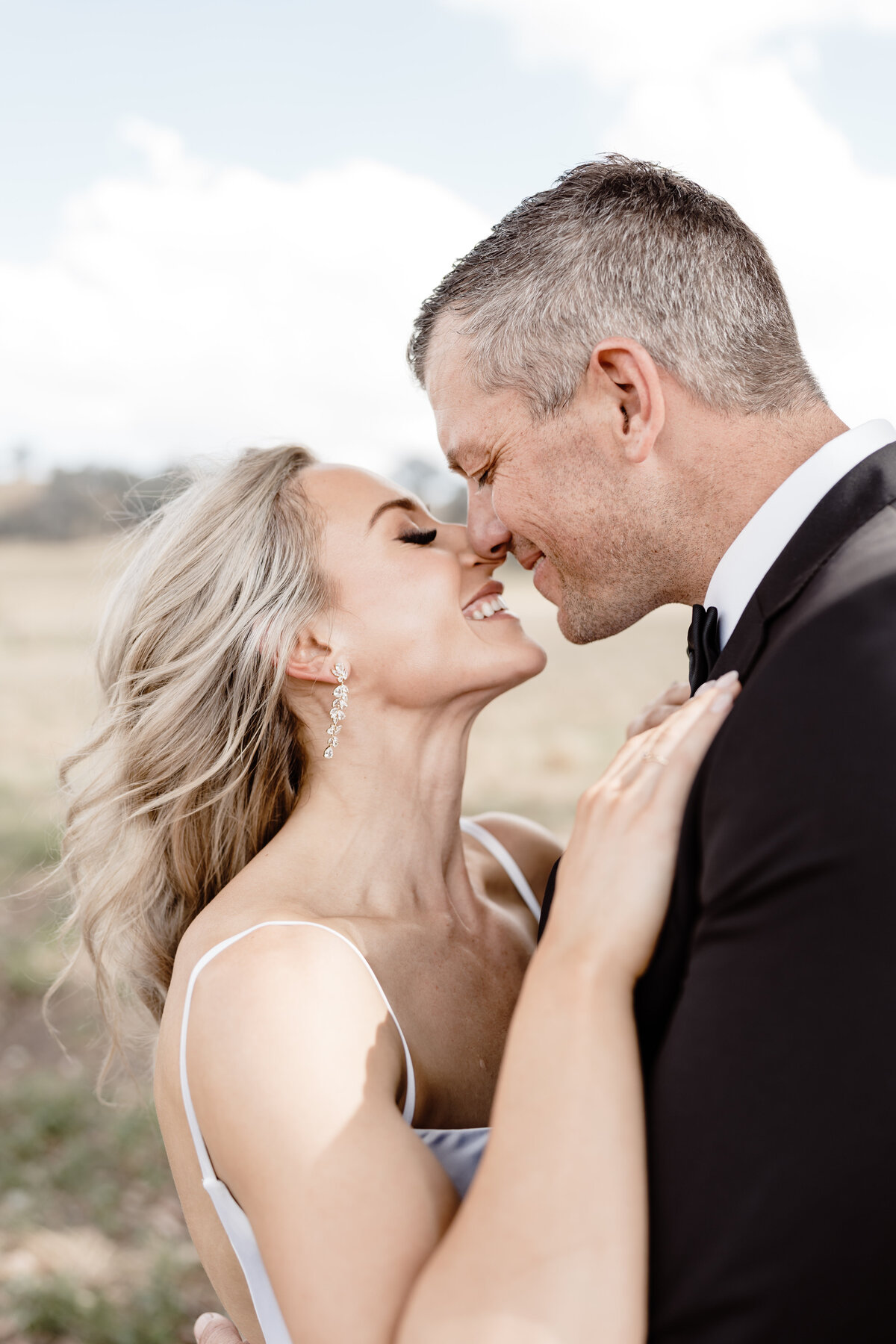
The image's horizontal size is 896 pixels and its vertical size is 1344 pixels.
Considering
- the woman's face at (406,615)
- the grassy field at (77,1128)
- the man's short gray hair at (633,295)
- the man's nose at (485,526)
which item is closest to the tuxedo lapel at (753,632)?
the man's short gray hair at (633,295)

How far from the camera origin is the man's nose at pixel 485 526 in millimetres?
2779

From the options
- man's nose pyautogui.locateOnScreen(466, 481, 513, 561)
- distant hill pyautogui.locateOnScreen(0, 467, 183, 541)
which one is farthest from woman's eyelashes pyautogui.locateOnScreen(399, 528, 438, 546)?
distant hill pyautogui.locateOnScreen(0, 467, 183, 541)

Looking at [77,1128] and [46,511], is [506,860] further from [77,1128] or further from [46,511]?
[46,511]

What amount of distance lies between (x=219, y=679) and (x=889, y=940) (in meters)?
1.83

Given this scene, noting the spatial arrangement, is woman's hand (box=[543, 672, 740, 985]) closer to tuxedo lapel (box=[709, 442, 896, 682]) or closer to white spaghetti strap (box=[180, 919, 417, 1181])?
tuxedo lapel (box=[709, 442, 896, 682])

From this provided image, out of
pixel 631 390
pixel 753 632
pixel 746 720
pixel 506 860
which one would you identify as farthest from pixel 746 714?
pixel 506 860

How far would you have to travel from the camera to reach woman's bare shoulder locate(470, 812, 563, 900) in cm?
333

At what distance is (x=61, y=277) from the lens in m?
106

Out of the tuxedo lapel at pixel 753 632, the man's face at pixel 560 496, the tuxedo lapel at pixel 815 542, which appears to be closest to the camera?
the tuxedo lapel at pixel 753 632

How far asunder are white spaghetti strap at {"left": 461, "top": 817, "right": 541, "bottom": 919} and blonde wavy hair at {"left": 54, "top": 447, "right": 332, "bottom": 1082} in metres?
0.66

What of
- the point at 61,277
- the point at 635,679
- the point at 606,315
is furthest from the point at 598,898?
the point at 61,277

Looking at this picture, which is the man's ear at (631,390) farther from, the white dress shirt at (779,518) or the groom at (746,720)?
the white dress shirt at (779,518)

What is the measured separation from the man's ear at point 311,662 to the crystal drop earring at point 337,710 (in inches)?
0.5

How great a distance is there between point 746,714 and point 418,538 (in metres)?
1.41
